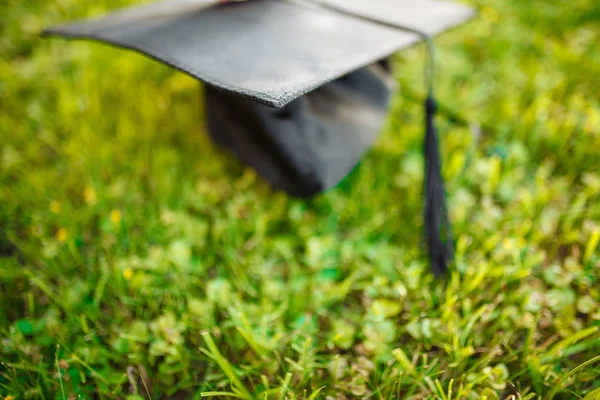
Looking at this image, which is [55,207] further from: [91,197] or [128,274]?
[128,274]

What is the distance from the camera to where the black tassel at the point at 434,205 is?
1.05 meters

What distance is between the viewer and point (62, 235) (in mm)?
1163

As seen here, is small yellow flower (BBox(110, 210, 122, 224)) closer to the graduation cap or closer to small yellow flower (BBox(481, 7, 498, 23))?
the graduation cap

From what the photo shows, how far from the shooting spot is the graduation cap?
0.89m

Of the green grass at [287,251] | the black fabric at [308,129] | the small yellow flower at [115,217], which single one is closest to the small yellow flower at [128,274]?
the green grass at [287,251]

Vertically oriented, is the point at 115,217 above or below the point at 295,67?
below

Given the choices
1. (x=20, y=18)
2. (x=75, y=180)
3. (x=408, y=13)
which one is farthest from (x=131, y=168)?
(x=20, y=18)

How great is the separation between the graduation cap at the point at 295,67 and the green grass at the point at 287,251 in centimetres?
15

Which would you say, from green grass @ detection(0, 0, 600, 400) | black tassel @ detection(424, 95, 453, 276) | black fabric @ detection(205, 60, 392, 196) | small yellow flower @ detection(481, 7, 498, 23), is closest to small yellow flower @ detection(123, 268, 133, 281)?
green grass @ detection(0, 0, 600, 400)

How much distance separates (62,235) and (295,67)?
843 millimetres

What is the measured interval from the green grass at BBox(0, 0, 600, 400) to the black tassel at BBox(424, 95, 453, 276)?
56 millimetres

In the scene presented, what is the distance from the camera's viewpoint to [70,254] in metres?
1.16

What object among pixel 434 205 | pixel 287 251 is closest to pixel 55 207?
pixel 287 251

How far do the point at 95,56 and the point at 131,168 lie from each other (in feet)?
2.38
